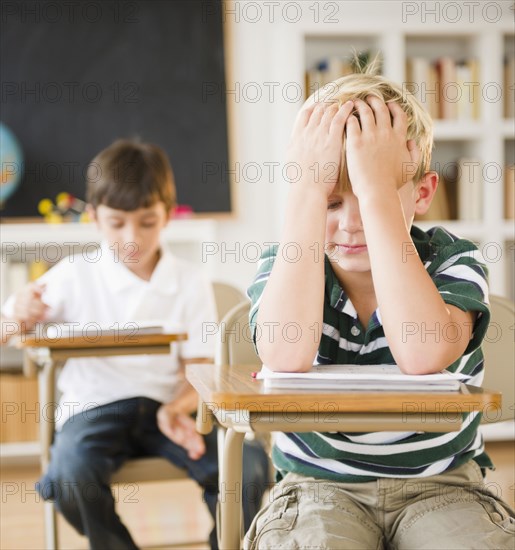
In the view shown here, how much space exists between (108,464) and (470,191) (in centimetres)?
269

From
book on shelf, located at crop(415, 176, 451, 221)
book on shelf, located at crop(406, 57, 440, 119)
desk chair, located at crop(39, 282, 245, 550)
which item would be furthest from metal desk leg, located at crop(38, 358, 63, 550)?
book on shelf, located at crop(406, 57, 440, 119)

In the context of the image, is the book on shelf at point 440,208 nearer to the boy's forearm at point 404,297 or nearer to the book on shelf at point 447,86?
the book on shelf at point 447,86

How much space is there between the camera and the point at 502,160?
13.5 feet

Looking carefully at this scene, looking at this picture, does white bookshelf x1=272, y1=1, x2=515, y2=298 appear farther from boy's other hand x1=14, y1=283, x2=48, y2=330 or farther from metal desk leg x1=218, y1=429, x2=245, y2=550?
metal desk leg x1=218, y1=429, x2=245, y2=550

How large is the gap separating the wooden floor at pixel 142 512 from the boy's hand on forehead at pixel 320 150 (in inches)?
47.2

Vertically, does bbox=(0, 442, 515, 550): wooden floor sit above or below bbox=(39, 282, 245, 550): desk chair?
below

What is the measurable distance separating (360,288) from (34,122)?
3050 mm

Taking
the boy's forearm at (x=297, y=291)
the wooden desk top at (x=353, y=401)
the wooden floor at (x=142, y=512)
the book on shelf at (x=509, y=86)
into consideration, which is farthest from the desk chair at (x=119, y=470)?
the book on shelf at (x=509, y=86)

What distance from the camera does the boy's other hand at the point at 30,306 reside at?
2125mm

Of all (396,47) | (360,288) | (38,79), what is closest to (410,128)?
(360,288)

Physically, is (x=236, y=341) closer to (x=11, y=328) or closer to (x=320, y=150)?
(x=320, y=150)

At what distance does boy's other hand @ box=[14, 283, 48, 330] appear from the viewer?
2125 millimetres

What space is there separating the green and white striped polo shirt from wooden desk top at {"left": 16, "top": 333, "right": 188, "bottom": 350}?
586 mm

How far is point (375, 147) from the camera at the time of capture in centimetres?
121
